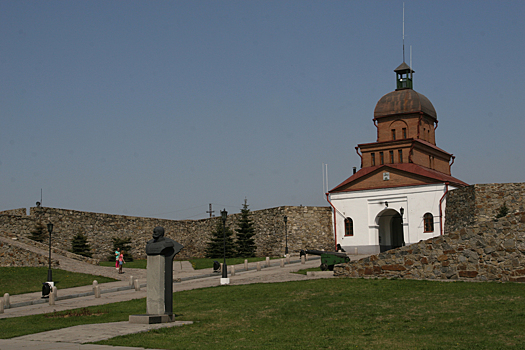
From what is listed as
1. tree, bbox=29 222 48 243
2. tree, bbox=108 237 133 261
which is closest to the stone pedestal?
tree, bbox=29 222 48 243

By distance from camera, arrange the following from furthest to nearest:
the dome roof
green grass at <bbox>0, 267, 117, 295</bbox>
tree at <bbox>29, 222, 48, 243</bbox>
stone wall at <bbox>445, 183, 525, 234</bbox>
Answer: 1. the dome roof
2. tree at <bbox>29, 222, 48, 243</bbox>
3. stone wall at <bbox>445, 183, 525, 234</bbox>
4. green grass at <bbox>0, 267, 117, 295</bbox>

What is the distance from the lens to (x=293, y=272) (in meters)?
27.7

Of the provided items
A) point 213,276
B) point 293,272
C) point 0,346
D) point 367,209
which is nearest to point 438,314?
point 0,346

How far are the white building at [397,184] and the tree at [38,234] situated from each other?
73.0 feet

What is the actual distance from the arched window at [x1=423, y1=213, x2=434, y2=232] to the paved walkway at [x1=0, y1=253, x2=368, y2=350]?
1157 cm

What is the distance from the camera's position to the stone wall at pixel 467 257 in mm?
17969

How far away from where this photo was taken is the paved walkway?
34.8 feet

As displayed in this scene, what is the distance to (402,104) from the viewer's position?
158ft

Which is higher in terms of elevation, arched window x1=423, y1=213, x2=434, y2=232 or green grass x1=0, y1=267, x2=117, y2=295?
arched window x1=423, y1=213, x2=434, y2=232

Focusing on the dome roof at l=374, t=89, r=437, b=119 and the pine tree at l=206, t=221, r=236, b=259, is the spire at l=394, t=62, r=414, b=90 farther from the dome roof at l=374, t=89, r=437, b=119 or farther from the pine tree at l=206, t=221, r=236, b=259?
the pine tree at l=206, t=221, r=236, b=259

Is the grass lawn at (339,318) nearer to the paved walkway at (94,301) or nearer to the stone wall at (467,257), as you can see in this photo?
the paved walkway at (94,301)

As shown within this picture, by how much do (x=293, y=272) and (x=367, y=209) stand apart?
721 inches

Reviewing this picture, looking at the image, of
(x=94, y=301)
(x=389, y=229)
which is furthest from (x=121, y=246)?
(x=94, y=301)

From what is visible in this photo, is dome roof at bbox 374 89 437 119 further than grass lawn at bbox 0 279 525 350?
Yes
